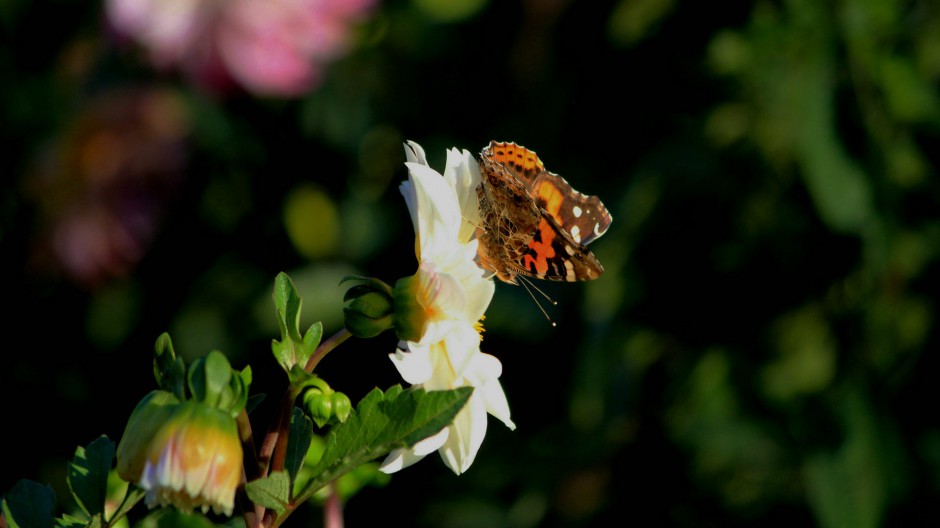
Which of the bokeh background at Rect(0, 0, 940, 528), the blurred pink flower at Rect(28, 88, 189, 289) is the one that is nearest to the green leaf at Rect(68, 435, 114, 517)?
the bokeh background at Rect(0, 0, 940, 528)

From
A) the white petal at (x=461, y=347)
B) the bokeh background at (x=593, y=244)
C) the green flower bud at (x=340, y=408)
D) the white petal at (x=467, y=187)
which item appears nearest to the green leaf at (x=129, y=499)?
the green flower bud at (x=340, y=408)

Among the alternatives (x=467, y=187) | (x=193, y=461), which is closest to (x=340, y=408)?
(x=193, y=461)

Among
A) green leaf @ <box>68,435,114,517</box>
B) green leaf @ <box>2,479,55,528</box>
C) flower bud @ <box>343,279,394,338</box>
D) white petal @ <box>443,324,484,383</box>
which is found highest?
flower bud @ <box>343,279,394,338</box>

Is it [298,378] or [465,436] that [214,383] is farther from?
[465,436]

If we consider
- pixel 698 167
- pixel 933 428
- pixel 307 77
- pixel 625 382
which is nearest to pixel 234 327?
pixel 307 77

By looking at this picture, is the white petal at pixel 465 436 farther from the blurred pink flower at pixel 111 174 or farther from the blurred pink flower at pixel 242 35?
the blurred pink flower at pixel 111 174

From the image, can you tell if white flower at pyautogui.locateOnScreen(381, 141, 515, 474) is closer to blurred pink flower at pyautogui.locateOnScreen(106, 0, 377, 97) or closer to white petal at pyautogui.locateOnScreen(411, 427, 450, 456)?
white petal at pyautogui.locateOnScreen(411, 427, 450, 456)
